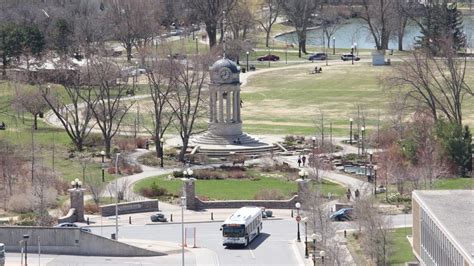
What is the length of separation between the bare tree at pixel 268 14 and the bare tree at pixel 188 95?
58.6 meters

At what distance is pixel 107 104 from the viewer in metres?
111

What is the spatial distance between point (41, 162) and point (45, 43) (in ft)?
152

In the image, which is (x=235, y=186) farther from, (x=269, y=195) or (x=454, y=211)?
(x=454, y=211)

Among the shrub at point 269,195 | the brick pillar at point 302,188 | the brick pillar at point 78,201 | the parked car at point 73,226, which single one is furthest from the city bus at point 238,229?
the shrub at point 269,195

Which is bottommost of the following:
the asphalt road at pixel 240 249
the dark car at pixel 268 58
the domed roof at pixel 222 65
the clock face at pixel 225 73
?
the asphalt road at pixel 240 249

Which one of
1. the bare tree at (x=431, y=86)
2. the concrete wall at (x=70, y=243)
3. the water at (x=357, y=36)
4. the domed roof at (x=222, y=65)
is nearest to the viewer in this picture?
the concrete wall at (x=70, y=243)

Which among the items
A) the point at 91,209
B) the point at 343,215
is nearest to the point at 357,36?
the point at 91,209

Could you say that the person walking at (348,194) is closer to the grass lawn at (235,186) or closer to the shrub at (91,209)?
the grass lawn at (235,186)

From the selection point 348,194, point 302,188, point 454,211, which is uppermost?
point 454,211

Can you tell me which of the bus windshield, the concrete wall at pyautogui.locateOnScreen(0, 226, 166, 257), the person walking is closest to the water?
the person walking

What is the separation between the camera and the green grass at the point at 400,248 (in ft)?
232

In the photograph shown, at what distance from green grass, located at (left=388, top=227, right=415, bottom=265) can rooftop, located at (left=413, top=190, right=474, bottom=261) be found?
2509 millimetres

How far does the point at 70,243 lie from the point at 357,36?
110 metres

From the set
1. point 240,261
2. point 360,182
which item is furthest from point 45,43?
point 240,261
